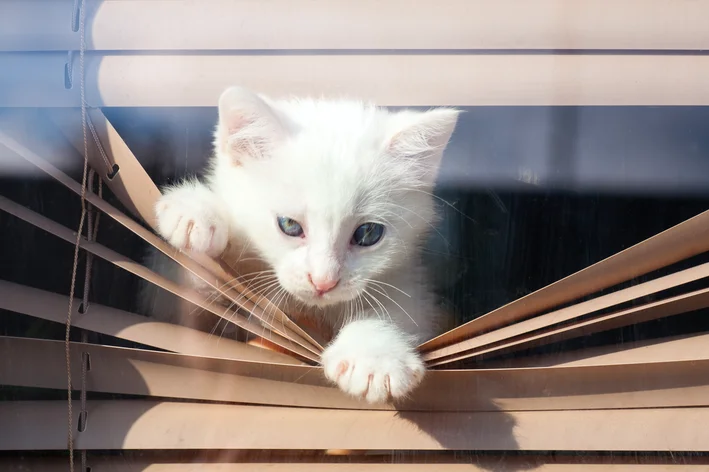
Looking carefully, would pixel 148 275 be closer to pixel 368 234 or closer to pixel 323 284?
pixel 323 284

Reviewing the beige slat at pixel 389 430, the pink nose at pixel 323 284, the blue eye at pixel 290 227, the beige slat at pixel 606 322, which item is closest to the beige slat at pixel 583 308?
the beige slat at pixel 606 322

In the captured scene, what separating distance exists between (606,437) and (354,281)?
1.93 ft

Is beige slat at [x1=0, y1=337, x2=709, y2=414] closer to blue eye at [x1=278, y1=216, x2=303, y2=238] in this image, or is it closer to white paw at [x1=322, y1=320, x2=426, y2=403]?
white paw at [x1=322, y1=320, x2=426, y2=403]

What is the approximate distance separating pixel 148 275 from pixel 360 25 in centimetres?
64

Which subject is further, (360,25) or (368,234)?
(368,234)

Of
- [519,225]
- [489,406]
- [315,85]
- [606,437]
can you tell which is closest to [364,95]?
[315,85]

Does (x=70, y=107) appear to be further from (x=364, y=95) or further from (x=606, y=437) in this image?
(x=606, y=437)

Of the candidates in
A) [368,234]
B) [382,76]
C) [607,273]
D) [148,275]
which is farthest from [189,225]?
[607,273]

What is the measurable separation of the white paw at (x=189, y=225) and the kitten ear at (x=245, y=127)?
0.16 meters

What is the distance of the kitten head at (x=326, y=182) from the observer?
4.72ft

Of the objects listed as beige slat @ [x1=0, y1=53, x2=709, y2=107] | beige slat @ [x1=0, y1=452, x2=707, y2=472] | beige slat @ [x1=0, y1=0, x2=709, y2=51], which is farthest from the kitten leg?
beige slat @ [x1=0, y1=452, x2=707, y2=472]

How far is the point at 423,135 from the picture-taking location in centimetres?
153

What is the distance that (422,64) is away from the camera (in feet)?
4.47

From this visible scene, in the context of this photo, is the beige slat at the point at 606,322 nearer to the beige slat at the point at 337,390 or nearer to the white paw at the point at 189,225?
the beige slat at the point at 337,390
